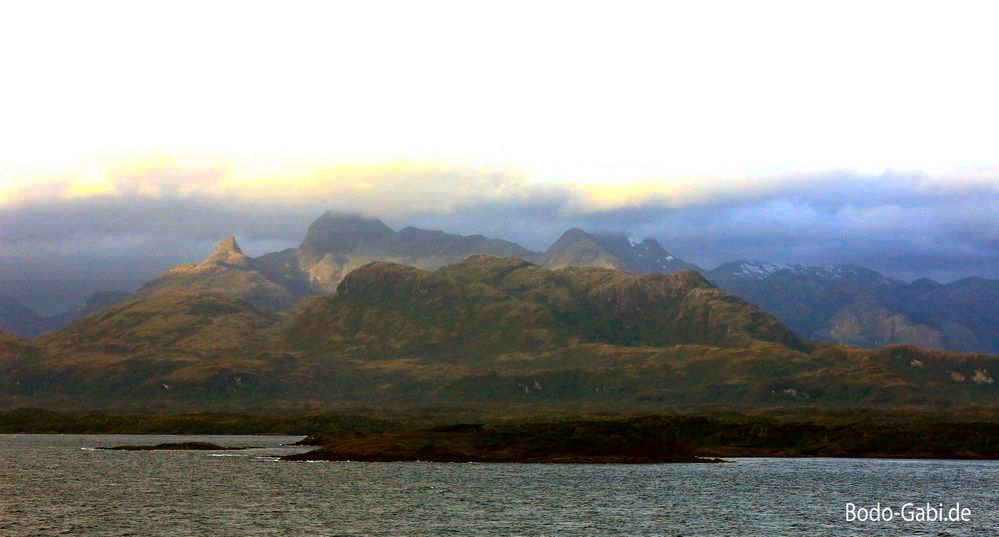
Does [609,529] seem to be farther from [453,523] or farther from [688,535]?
[453,523]

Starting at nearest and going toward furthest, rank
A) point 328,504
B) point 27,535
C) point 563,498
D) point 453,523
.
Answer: point 27,535 → point 453,523 → point 328,504 → point 563,498

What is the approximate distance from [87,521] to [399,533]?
136ft

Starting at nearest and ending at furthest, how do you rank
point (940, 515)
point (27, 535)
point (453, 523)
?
1. point (27, 535)
2. point (453, 523)
3. point (940, 515)

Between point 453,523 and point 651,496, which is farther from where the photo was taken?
point 651,496

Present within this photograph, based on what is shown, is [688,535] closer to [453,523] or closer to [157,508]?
[453,523]

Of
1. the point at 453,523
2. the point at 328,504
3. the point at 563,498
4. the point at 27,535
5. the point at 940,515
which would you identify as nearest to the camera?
the point at 27,535

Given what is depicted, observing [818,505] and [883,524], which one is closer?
[883,524]

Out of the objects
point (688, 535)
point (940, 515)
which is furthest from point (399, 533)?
point (940, 515)

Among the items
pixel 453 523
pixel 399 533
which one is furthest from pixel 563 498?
pixel 399 533

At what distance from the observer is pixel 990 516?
A: 156 m

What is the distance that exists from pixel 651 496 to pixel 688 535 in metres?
49.7

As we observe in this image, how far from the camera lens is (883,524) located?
147875 millimetres

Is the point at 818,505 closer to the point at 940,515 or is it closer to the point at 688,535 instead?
the point at 940,515

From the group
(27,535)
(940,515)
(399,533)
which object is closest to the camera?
(27,535)
